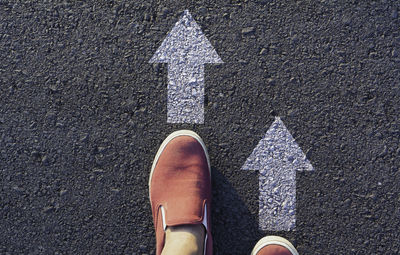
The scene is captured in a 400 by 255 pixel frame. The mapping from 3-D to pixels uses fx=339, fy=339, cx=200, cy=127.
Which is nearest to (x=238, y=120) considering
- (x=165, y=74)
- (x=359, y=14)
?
(x=165, y=74)

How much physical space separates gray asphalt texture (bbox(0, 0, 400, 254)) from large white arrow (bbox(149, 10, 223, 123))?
49 millimetres

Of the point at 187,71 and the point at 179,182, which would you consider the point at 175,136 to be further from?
the point at 187,71

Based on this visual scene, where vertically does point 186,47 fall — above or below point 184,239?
above

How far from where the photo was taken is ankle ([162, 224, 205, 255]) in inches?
75.5

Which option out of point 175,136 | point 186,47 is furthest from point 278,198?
point 186,47

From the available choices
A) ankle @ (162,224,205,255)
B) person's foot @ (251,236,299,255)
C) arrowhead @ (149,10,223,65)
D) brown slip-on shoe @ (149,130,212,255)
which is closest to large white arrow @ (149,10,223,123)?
arrowhead @ (149,10,223,65)

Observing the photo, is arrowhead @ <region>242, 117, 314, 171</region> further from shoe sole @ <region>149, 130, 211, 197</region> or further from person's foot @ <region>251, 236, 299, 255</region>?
person's foot @ <region>251, 236, 299, 255</region>

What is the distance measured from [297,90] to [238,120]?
398 mm

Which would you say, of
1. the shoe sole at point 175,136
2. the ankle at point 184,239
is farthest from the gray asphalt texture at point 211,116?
the ankle at point 184,239

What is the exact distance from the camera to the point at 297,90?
2.05 metres

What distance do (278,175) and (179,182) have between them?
61 centimetres

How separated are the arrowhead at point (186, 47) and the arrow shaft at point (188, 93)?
49 mm

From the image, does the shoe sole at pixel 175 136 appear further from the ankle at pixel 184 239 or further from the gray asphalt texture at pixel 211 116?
the ankle at pixel 184 239

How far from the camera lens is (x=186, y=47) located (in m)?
2.08
